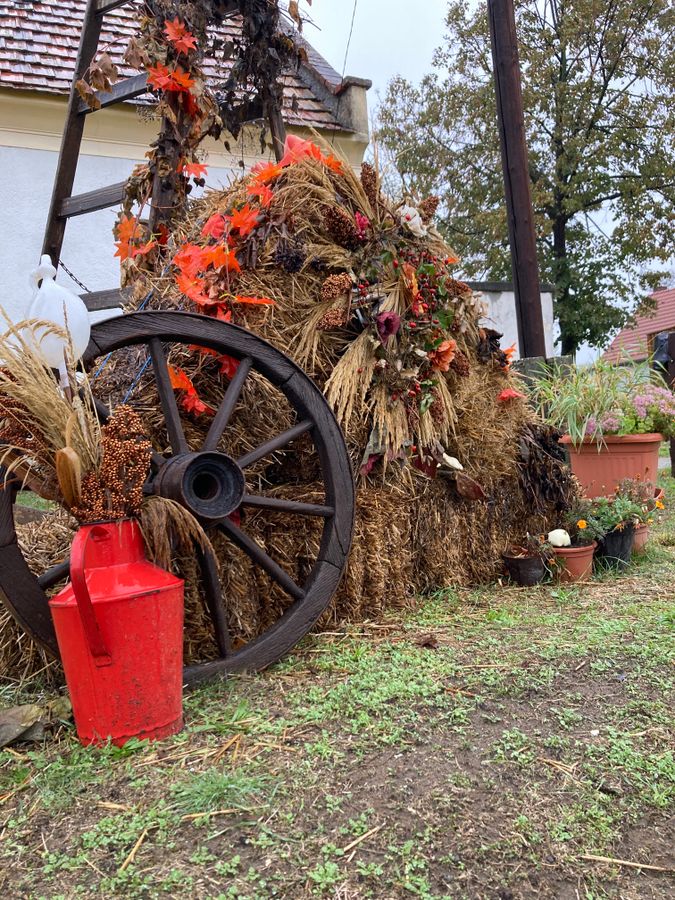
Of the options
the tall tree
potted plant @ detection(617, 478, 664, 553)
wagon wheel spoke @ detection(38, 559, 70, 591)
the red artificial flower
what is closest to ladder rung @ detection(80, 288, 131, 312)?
wagon wheel spoke @ detection(38, 559, 70, 591)

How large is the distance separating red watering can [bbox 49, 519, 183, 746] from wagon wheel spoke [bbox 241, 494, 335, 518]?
51 cm

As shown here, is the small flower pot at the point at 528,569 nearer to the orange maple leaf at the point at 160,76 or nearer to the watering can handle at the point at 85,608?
the watering can handle at the point at 85,608

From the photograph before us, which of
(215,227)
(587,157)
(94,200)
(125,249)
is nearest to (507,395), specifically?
(215,227)

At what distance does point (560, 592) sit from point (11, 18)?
29.1 ft

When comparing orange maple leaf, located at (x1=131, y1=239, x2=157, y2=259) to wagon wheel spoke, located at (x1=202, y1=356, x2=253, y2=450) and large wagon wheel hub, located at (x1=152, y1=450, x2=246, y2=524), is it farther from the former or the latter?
large wagon wheel hub, located at (x1=152, y1=450, x2=246, y2=524)

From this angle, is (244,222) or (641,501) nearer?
(244,222)

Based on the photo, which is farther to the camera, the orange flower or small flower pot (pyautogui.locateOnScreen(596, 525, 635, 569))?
small flower pot (pyautogui.locateOnScreen(596, 525, 635, 569))

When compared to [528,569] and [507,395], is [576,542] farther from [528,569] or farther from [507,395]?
[507,395]

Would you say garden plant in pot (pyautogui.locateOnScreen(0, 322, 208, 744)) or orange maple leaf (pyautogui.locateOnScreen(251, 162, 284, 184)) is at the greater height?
orange maple leaf (pyautogui.locateOnScreen(251, 162, 284, 184))

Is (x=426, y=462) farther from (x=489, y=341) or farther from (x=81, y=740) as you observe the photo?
(x=81, y=740)

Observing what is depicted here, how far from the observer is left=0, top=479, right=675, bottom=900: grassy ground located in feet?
4.42

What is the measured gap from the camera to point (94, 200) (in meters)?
4.00

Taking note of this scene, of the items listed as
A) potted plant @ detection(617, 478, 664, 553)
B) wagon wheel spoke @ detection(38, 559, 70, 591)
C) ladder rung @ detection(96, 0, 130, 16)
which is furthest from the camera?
ladder rung @ detection(96, 0, 130, 16)

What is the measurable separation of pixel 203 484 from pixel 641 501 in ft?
8.82
